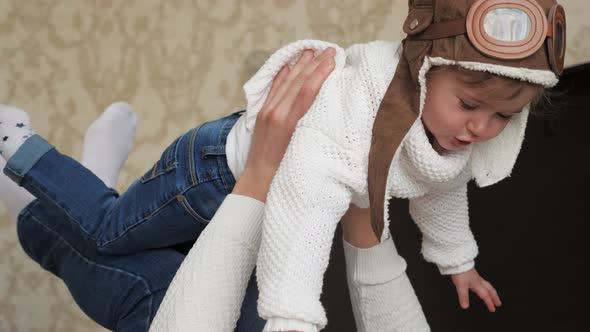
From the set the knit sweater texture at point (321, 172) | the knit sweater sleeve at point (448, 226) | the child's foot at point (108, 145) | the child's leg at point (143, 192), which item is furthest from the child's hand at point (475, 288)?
the child's foot at point (108, 145)

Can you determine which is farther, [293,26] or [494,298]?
[293,26]

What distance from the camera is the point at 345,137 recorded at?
0.96m

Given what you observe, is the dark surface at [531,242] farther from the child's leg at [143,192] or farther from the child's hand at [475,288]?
the child's leg at [143,192]

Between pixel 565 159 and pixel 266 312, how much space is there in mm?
700

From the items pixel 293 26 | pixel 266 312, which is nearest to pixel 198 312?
pixel 266 312

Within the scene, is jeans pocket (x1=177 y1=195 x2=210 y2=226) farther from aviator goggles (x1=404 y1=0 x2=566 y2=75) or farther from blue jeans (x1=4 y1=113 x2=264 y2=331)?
aviator goggles (x1=404 y1=0 x2=566 y2=75)

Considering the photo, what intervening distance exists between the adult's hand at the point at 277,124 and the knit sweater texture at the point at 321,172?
0.02 metres

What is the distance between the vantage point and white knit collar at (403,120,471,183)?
99 centimetres

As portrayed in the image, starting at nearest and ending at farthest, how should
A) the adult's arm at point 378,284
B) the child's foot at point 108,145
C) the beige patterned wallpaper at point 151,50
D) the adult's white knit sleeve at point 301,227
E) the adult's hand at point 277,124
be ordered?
1. the adult's white knit sleeve at point 301,227
2. the adult's hand at point 277,124
3. the adult's arm at point 378,284
4. the child's foot at point 108,145
5. the beige patterned wallpaper at point 151,50

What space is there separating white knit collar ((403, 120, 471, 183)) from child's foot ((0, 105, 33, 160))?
60cm

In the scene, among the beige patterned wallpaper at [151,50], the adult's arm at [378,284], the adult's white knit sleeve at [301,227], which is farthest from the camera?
the beige patterned wallpaper at [151,50]

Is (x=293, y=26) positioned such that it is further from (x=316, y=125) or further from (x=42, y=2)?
(x=316, y=125)

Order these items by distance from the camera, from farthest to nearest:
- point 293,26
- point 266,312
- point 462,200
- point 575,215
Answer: point 293,26 → point 575,215 → point 462,200 → point 266,312

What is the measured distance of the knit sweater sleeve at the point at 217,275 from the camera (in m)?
0.98
